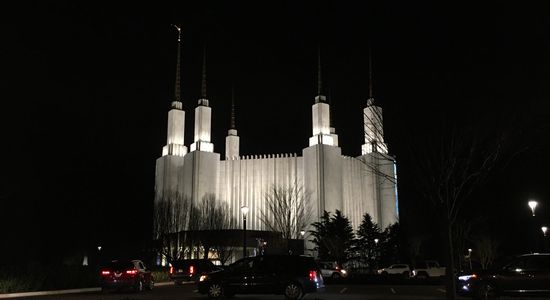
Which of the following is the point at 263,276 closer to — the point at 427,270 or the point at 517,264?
the point at 517,264

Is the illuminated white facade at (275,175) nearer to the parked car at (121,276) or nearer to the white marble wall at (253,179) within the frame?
the white marble wall at (253,179)

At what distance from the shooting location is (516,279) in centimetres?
1747

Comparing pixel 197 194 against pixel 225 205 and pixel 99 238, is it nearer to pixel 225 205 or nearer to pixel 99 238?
pixel 225 205

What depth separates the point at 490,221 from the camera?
59.9 m

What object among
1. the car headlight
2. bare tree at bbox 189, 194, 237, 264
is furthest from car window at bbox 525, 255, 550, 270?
bare tree at bbox 189, 194, 237, 264

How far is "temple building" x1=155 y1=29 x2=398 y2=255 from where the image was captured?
77188 mm

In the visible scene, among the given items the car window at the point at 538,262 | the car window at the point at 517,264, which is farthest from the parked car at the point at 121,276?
the car window at the point at 538,262

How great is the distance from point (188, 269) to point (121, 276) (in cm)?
825

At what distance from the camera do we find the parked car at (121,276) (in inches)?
A: 868

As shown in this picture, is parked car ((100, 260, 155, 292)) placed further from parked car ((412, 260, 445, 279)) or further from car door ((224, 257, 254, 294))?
parked car ((412, 260, 445, 279))

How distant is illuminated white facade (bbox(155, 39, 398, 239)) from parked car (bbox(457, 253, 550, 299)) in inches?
2253

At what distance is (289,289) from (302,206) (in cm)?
5832

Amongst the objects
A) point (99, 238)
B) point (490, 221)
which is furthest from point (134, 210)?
point (490, 221)

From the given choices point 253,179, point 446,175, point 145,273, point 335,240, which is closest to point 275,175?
point 253,179
